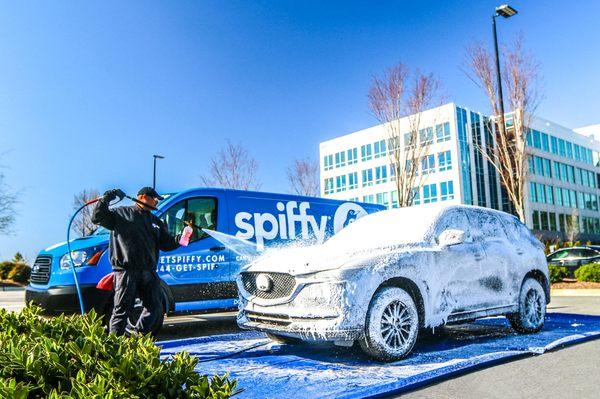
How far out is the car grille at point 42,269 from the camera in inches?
257

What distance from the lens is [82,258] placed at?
253 inches

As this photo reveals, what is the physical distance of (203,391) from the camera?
6.66 ft

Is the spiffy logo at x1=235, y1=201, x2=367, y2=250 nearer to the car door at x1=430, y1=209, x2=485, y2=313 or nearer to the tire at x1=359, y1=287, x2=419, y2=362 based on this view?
the car door at x1=430, y1=209, x2=485, y2=313

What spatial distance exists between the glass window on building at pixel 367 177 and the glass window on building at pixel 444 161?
871 centimetres

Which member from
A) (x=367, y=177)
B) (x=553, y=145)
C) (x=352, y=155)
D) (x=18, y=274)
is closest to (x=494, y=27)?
(x=18, y=274)

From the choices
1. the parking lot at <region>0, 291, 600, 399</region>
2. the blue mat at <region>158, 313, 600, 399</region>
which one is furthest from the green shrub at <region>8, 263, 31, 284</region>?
the parking lot at <region>0, 291, 600, 399</region>

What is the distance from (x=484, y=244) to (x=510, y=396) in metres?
2.65

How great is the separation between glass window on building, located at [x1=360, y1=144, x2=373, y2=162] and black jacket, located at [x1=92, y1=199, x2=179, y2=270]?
51580 millimetres

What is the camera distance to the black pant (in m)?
4.82

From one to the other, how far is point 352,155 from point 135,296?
2132 inches

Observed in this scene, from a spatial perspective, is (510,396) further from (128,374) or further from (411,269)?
(128,374)

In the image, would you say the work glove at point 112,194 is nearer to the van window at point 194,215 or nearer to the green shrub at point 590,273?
the van window at point 194,215

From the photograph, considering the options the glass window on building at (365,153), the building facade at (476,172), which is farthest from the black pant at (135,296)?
the glass window on building at (365,153)

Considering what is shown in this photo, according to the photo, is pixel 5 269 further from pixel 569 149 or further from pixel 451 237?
pixel 569 149
